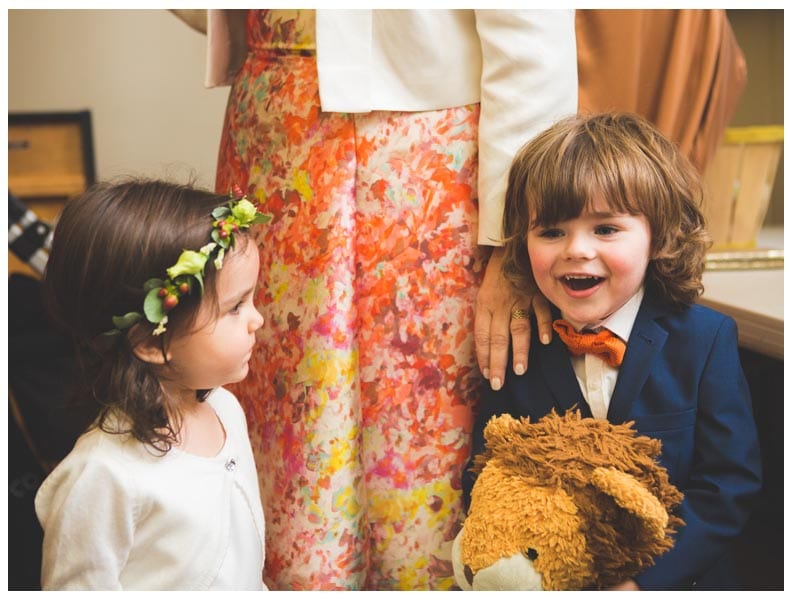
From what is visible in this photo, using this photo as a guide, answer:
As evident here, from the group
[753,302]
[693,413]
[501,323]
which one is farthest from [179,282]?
[753,302]

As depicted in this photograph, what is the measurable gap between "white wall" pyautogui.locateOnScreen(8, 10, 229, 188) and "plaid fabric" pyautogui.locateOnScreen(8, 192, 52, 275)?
100 cm

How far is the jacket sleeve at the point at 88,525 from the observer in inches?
38.8

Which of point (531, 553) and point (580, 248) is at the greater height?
point (580, 248)

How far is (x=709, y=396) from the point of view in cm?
109

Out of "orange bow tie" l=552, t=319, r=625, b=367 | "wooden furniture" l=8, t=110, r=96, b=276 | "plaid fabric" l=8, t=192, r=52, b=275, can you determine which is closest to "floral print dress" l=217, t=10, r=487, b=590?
"orange bow tie" l=552, t=319, r=625, b=367

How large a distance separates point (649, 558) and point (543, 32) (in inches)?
26.2

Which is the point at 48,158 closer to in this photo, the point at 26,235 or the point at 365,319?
the point at 26,235

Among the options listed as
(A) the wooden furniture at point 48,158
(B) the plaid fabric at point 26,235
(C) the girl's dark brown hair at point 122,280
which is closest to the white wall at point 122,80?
(A) the wooden furniture at point 48,158

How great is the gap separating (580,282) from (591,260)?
43 millimetres

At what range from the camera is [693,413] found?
1090 millimetres

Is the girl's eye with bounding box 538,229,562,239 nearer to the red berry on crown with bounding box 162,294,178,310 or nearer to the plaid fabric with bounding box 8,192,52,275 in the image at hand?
the red berry on crown with bounding box 162,294,178,310

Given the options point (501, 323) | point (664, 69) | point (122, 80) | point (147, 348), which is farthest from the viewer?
point (122, 80)

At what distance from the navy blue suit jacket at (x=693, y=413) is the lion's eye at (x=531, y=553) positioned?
0.20 metres

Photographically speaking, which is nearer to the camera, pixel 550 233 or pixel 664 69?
pixel 550 233
